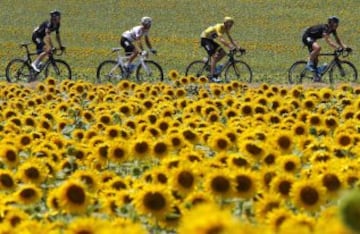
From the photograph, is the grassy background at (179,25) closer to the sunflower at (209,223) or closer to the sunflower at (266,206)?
the sunflower at (266,206)

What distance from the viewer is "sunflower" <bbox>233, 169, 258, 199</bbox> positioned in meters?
5.41

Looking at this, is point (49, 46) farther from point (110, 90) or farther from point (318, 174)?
point (318, 174)

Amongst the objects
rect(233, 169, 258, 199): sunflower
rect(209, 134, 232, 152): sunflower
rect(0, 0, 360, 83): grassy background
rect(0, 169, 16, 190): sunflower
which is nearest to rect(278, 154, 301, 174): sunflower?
rect(233, 169, 258, 199): sunflower

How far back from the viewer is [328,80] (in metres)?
22.5

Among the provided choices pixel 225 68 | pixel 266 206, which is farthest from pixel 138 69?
pixel 266 206

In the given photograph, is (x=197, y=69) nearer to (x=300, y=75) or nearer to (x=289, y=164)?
(x=300, y=75)

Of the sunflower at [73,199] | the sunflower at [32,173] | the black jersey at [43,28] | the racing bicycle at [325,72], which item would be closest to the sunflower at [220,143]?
the sunflower at [32,173]

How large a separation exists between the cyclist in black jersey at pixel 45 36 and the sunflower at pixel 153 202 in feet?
53.4

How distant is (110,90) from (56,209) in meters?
7.96

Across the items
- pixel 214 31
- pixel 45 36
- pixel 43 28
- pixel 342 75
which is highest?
pixel 43 28

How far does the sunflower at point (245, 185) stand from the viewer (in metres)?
5.41

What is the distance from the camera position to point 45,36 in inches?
867

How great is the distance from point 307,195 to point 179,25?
130 feet

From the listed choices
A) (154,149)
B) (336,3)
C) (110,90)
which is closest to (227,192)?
(154,149)
